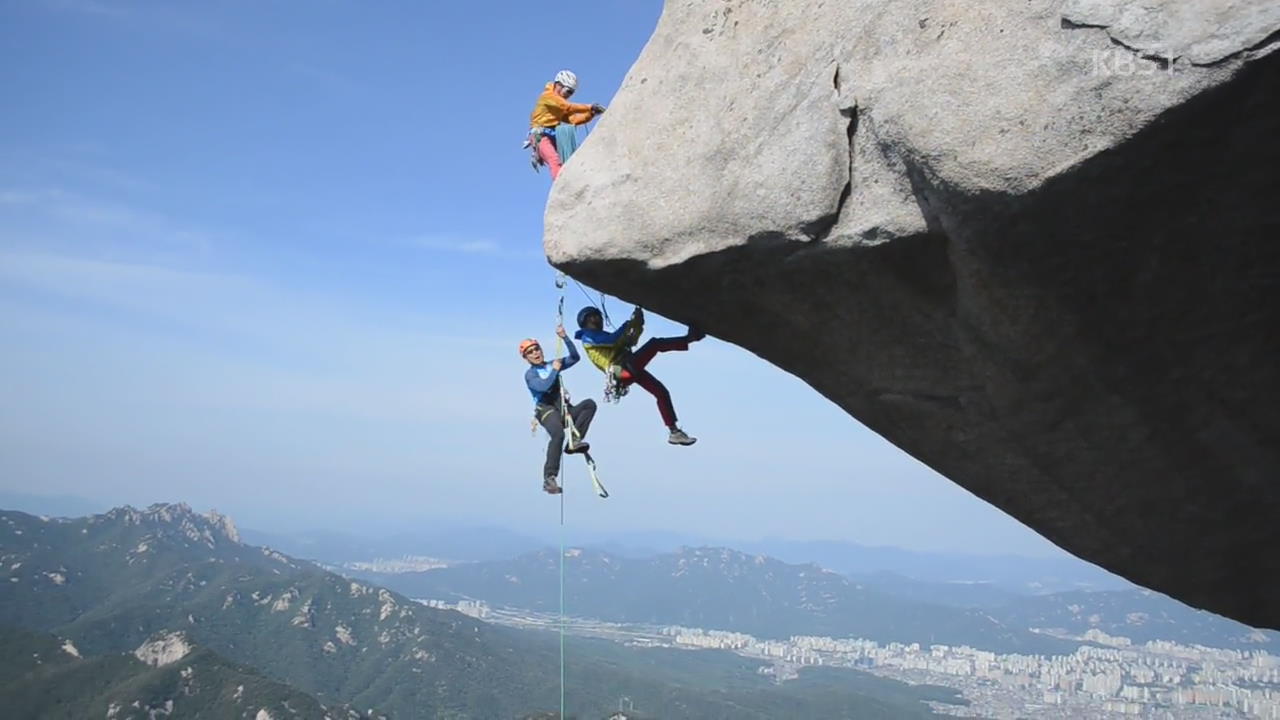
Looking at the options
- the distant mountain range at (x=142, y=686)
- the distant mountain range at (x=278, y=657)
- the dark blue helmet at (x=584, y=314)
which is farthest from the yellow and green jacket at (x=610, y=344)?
the distant mountain range at (x=278, y=657)

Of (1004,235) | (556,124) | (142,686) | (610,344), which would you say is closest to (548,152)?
(556,124)

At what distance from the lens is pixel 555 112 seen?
27.3 feet

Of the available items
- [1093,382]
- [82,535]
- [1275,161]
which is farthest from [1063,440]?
[82,535]

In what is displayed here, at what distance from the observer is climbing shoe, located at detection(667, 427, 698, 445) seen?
319 inches

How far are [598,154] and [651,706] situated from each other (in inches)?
4407

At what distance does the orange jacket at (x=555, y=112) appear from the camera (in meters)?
8.26

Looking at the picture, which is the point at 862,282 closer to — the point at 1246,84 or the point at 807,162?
the point at 807,162

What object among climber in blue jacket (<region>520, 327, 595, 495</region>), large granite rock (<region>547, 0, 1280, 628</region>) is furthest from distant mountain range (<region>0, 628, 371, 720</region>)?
large granite rock (<region>547, 0, 1280, 628</region>)

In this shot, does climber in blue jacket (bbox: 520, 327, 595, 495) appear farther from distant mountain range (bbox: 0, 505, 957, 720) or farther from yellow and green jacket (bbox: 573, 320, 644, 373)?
distant mountain range (bbox: 0, 505, 957, 720)

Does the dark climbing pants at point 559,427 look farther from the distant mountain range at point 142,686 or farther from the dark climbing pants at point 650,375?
the distant mountain range at point 142,686

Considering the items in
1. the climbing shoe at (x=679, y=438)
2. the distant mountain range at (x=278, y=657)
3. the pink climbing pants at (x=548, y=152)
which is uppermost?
the pink climbing pants at (x=548, y=152)

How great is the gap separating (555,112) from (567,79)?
392 mm

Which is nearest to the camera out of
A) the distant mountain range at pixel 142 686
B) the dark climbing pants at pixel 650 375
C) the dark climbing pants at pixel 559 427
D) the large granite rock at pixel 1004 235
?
the large granite rock at pixel 1004 235

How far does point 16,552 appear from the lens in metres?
142
